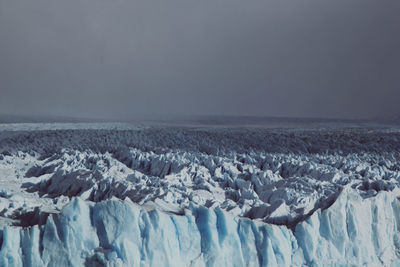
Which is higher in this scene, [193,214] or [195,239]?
[193,214]

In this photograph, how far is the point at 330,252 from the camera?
4230mm

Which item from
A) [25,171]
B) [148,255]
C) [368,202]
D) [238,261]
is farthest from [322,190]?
[25,171]

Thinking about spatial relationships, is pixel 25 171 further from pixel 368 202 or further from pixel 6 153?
pixel 368 202

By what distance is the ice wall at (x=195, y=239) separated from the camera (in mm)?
3295

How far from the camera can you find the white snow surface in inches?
133

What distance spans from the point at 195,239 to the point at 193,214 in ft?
0.83

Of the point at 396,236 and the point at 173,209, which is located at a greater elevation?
the point at 173,209

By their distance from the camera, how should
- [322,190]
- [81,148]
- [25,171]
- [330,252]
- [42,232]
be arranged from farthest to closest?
[81,148]
[25,171]
[322,190]
[330,252]
[42,232]

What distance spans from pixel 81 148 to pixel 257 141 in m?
5.00

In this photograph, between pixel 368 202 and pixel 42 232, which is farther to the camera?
pixel 368 202

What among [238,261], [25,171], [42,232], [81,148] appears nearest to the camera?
[42,232]

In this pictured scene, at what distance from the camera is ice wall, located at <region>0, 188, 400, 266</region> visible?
10.8ft

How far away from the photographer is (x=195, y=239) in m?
3.74

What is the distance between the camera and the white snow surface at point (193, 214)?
3377 mm
